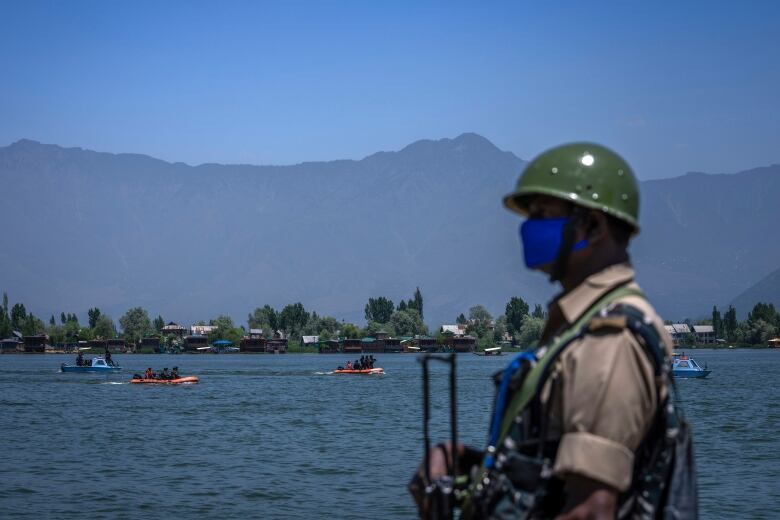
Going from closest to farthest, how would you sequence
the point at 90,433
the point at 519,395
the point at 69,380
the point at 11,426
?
the point at 519,395 < the point at 90,433 < the point at 11,426 < the point at 69,380

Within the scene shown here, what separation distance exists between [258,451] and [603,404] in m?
40.8

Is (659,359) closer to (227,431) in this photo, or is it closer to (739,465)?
(739,465)

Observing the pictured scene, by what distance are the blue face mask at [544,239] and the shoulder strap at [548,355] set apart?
22cm

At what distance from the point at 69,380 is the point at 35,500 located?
83.2m

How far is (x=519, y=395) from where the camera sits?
411 cm

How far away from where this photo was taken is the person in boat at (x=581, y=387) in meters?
3.82

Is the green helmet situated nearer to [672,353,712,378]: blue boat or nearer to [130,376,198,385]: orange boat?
[130,376,198,385]: orange boat

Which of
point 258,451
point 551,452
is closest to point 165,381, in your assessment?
point 258,451

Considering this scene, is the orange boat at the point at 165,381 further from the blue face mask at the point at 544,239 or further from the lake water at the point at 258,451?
the blue face mask at the point at 544,239

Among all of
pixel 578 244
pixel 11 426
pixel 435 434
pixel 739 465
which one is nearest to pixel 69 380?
pixel 11 426

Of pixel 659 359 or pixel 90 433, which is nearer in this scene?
pixel 659 359

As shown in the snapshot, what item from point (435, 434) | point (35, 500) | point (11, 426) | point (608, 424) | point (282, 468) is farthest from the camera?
point (11, 426)

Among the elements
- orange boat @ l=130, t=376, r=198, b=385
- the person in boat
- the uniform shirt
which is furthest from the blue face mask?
orange boat @ l=130, t=376, r=198, b=385

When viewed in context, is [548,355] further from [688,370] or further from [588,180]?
[688,370]
